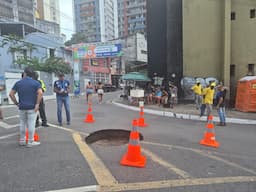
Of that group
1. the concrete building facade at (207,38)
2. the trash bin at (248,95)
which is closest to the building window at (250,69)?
the concrete building facade at (207,38)

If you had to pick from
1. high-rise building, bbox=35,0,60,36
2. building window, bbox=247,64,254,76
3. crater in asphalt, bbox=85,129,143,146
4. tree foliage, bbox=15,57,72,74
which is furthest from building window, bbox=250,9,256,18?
high-rise building, bbox=35,0,60,36

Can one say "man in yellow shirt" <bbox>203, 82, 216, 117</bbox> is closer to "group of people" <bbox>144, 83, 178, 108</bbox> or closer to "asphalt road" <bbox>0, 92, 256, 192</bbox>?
"asphalt road" <bbox>0, 92, 256, 192</bbox>

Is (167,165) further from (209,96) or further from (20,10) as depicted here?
(20,10)

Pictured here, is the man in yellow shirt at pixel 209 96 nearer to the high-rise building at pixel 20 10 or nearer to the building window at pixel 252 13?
the building window at pixel 252 13

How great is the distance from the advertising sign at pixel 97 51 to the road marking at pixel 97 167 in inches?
710

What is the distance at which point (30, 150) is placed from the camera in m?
4.00

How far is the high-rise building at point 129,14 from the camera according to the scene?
78.0 meters

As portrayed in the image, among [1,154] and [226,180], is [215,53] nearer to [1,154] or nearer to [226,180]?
[226,180]

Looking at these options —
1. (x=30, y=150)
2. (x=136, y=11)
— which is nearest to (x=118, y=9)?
(x=136, y=11)

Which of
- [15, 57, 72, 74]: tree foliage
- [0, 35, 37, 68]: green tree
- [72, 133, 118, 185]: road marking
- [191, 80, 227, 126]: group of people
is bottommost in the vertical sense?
[72, 133, 118, 185]: road marking

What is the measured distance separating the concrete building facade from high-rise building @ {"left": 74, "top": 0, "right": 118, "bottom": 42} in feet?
207

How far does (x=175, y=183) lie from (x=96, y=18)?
84.1 m

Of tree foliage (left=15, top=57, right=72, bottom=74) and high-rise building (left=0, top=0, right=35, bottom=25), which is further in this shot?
high-rise building (left=0, top=0, right=35, bottom=25)

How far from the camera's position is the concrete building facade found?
39.0 feet
